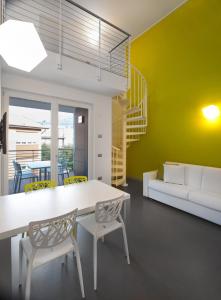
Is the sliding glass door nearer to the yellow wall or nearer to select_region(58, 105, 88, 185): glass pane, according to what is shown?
select_region(58, 105, 88, 185): glass pane

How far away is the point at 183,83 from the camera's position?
404 cm

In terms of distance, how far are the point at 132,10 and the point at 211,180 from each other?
186 inches

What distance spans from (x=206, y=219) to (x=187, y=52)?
3833mm

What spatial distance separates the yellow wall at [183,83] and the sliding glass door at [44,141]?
86.9 inches

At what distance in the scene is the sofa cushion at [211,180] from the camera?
9.85 feet

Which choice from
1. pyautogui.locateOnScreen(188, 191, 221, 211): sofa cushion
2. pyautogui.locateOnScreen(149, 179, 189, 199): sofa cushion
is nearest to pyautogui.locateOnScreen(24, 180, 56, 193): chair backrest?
pyautogui.locateOnScreen(149, 179, 189, 199): sofa cushion

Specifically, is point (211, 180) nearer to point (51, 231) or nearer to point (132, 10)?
point (51, 231)

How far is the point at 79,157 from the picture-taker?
3.90m

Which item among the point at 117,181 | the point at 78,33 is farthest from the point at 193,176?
the point at 78,33

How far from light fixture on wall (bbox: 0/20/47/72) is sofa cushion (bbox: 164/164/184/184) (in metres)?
3.26

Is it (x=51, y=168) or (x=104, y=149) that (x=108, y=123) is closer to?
(x=104, y=149)

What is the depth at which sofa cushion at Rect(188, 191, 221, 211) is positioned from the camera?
262cm

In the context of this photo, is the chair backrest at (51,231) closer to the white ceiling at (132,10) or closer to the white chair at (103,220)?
the white chair at (103,220)

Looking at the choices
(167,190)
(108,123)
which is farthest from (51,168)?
(167,190)
